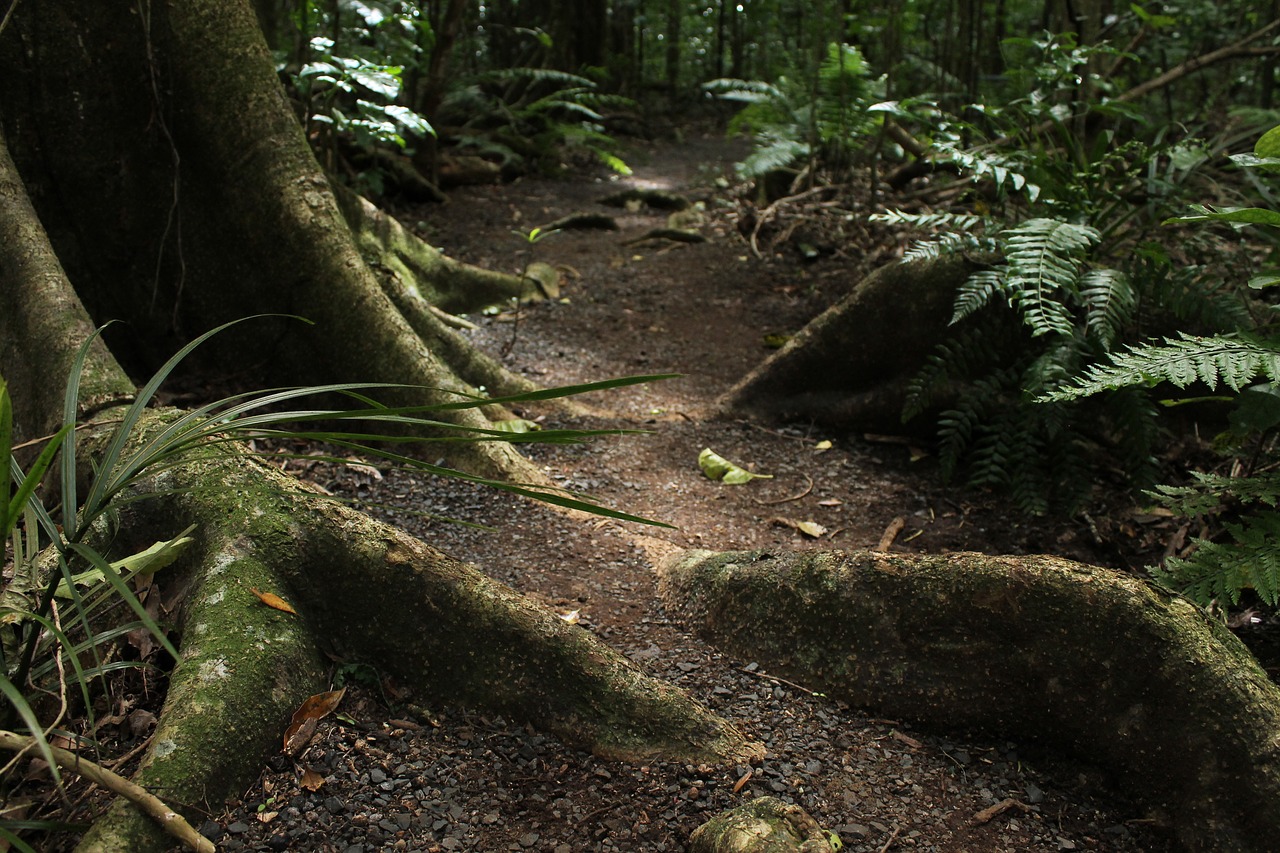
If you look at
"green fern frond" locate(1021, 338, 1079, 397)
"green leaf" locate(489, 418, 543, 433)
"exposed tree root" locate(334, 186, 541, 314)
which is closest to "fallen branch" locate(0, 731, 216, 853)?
"green leaf" locate(489, 418, 543, 433)

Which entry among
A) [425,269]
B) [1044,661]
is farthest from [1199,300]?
[425,269]

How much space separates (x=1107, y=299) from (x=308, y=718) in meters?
3.13

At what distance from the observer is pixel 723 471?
411 cm

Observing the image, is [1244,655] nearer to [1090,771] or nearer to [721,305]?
[1090,771]

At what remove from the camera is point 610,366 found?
5371mm

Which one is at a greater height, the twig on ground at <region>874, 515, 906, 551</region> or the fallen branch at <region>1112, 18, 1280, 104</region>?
the fallen branch at <region>1112, 18, 1280, 104</region>

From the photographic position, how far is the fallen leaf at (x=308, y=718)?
206 centimetres

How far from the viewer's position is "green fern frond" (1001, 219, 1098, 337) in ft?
11.0

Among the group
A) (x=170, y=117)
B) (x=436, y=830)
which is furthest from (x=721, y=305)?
(x=436, y=830)

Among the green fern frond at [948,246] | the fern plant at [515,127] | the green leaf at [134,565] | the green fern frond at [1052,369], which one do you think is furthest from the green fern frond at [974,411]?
the fern plant at [515,127]

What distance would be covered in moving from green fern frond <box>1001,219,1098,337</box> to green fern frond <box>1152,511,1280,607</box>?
3.15ft

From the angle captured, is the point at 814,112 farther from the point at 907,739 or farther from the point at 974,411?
the point at 907,739

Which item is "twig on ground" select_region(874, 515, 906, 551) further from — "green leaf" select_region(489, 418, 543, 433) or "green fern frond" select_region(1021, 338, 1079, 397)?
"green leaf" select_region(489, 418, 543, 433)

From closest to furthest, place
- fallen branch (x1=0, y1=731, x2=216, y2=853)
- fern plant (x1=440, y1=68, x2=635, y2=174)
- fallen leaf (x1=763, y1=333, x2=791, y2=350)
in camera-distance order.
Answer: fallen branch (x1=0, y1=731, x2=216, y2=853)
fallen leaf (x1=763, y1=333, x2=791, y2=350)
fern plant (x1=440, y1=68, x2=635, y2=174)
